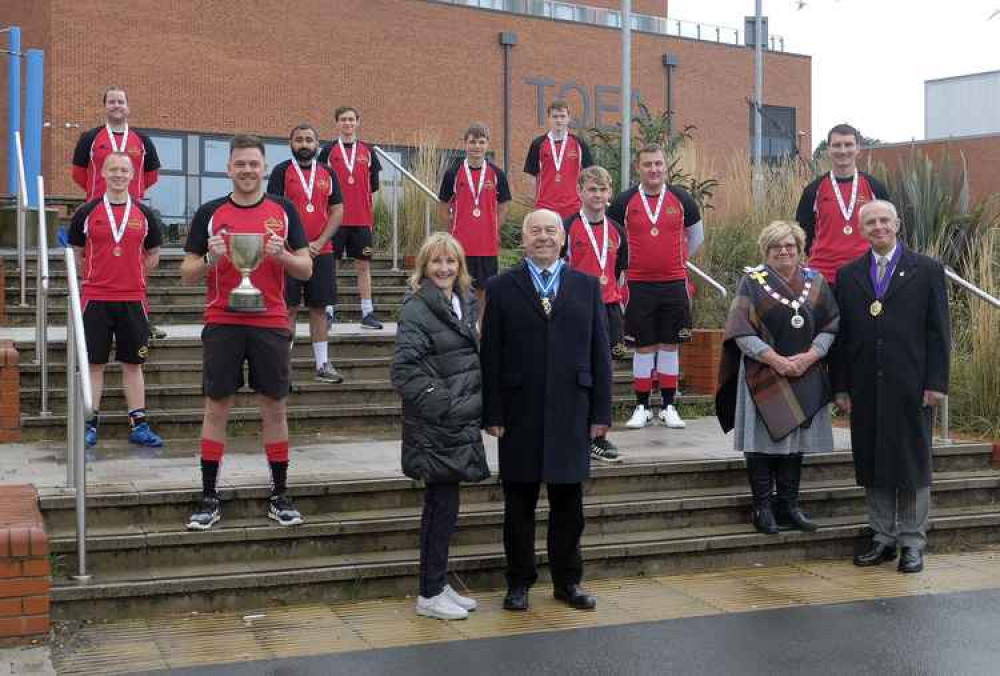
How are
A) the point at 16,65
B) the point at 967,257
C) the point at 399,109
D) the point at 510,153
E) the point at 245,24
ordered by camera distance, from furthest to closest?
the point at 510,153
the point at 399,109
the point at 245,24
the point at 16,65
the point at 967,257

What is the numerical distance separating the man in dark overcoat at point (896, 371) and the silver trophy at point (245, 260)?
3.43 meters

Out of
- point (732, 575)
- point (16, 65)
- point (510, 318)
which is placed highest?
point (16, 65)

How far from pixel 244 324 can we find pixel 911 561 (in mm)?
3929

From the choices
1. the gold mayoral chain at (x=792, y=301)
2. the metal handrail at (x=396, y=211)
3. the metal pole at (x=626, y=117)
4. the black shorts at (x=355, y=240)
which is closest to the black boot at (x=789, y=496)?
the gold mayoral chain at (x=792, y=301)

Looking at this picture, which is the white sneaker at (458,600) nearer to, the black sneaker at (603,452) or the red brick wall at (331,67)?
the black sneaker at (603,452)

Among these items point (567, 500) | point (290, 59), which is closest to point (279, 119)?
point (290, 59)

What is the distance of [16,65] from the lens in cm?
1928

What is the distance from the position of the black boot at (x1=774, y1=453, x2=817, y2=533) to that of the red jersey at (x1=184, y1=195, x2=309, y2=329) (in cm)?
302

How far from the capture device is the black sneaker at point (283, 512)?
6730mm

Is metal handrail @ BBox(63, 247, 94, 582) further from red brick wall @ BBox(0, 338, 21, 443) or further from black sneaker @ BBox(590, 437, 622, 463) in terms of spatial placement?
black sneaker @ BBox(590, 437, 622, 463)

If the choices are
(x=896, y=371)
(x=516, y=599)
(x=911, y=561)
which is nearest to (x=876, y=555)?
(x=911, y=561)

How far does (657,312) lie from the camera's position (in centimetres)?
937

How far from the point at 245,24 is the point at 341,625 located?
28.8 metres

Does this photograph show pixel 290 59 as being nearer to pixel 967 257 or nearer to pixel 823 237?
pixel 967 257
